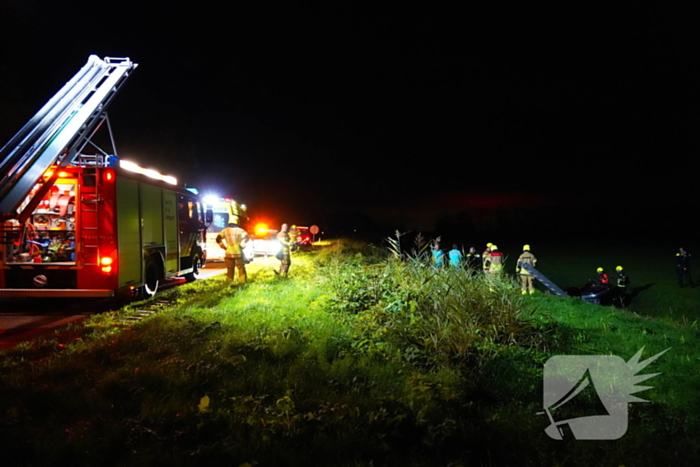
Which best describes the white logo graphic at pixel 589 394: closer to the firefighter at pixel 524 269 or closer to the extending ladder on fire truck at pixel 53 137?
the extending ladder on fire truck at pixel 53 137

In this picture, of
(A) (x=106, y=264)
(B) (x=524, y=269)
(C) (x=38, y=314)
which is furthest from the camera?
(B) (x=524, y=269)

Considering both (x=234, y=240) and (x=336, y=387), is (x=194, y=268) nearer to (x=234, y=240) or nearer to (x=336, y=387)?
(x=234, y=240)

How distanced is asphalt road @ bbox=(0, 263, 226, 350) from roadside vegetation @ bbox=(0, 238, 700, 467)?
74cm

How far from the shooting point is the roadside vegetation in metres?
3.15

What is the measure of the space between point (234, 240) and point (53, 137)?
451cm

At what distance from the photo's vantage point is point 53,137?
7383 millimetres

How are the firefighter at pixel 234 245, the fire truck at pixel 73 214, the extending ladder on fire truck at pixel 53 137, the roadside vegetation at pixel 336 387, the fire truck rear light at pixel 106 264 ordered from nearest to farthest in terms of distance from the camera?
1. the roadside vegetation at pixel 336 387
2. the extending ladder on fire truck at pixel 53 137
3. the fire truck at pixel 73 214
4. the fire truck rear light at pixel 106 264
5. the firefighter at pixel 234 245

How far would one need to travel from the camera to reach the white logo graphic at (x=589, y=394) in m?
3.90

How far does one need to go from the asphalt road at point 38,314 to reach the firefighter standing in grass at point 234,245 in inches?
112

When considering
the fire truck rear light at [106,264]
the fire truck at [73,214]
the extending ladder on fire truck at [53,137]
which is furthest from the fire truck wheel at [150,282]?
the extending ladder on fire truck at [53,137]

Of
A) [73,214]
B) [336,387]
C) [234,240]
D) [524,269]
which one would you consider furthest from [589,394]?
[524,269]

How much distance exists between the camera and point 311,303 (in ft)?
26.6

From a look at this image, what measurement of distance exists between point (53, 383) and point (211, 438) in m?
1.91

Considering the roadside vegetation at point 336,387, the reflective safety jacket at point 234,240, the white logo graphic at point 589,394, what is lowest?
the white logo graphic at point 589,394
